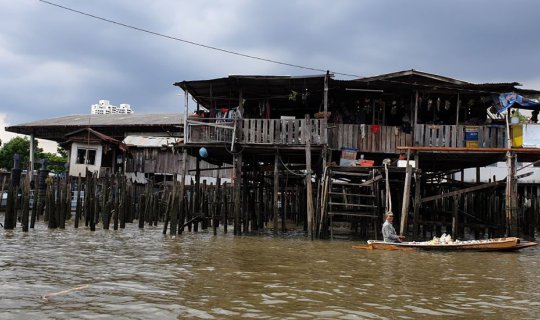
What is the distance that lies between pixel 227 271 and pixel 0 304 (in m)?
4.00

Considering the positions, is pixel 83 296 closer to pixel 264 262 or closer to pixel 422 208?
pixel 264 262

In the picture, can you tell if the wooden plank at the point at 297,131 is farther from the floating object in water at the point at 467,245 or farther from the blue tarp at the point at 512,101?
the blue tarp at the point at 512,101

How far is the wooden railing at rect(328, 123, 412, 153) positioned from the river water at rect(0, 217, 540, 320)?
16.6 feet

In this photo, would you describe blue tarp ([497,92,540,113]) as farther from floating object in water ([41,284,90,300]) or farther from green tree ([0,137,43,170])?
green tree ([0,137,43,170])

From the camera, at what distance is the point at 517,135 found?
16.9 m

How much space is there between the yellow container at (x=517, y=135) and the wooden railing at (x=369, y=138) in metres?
3.34

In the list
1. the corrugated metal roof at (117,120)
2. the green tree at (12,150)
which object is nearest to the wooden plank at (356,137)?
the corrugated metal roof at (117,120)

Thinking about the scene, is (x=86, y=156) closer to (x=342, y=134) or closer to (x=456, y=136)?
(x=342, y=134)

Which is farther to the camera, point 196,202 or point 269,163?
point 269,163

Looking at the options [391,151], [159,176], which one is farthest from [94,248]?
[159,176]

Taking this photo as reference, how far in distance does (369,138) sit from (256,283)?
10944mm

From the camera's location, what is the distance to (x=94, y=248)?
1312 centimetres

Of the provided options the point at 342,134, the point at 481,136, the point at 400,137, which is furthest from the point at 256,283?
the point at 481,136

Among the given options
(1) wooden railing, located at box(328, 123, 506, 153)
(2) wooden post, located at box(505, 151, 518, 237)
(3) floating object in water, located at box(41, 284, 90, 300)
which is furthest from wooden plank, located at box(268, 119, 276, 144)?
(3) floating object in water, located at box(41, 284, 90, 300)
